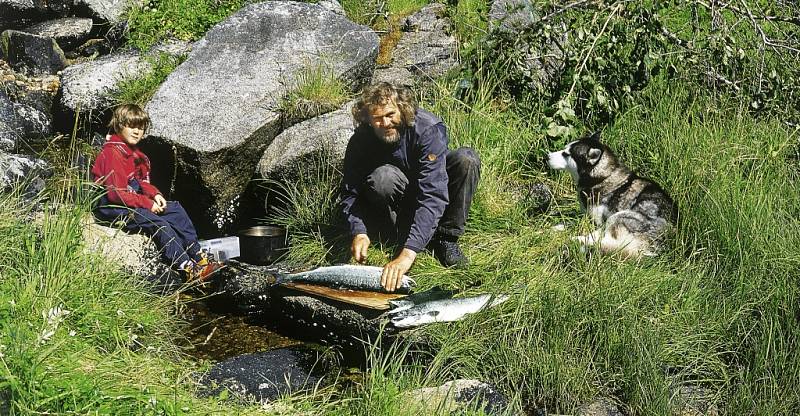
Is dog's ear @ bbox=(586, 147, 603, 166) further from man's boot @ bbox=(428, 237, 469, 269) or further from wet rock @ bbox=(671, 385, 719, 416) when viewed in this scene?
wet rock @ bbox=(671, 385, 719, 416)

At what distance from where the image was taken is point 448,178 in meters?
5.58

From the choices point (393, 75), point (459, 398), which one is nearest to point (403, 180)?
point (459, 398)

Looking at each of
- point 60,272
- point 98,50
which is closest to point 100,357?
point 60,272

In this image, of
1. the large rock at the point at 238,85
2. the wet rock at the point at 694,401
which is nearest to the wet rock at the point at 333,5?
the large rock at the point at 238,85

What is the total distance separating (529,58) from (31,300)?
15.2 feet

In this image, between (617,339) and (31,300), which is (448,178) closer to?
(617,339)

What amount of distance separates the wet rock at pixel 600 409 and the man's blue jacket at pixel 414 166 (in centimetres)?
135

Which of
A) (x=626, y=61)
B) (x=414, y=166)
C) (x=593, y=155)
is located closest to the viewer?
(x=414, y=166)

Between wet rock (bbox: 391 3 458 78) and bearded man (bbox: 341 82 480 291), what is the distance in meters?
2.22

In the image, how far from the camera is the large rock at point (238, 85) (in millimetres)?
6883

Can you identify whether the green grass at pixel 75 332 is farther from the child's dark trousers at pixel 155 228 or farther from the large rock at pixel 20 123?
the large rock at pixel 20 123

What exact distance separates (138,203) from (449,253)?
2.11 m

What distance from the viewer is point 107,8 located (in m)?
9.95

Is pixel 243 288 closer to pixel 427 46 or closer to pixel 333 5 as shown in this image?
pixel 427 46
